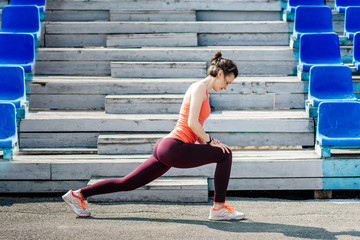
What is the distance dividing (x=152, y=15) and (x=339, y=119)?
282cm

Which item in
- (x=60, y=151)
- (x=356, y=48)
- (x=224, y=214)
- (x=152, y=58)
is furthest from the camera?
(x=152, y=58)

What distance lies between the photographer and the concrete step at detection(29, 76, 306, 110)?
5.18 m

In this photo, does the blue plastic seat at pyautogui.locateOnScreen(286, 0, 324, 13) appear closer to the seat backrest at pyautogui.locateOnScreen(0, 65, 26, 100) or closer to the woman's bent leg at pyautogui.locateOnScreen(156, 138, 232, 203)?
the seat backrest at pyautogui.locateOnScreen(0, 65, 26, 100)

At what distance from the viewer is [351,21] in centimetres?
604

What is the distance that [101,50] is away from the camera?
568cm

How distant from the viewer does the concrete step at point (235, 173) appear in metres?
4.24

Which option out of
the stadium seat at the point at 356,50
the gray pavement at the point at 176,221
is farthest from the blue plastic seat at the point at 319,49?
the gray pavement at the point at 176,221

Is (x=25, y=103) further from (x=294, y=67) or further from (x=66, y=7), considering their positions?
(x=294, y=67)

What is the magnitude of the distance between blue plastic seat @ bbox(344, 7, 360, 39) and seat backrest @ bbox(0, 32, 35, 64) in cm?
359

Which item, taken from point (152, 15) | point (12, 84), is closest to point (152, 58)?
point (152, 15)

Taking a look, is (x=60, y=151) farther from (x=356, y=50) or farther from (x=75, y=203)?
(x=356, y=50)

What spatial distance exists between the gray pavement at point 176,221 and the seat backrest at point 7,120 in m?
0.57

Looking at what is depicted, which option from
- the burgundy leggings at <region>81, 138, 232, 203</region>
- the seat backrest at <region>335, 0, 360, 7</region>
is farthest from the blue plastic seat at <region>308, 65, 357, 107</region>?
Answer: the seat backrest at <region>335, 0, 360, 7</region>

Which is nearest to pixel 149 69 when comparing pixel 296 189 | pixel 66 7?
pixel 66 7
